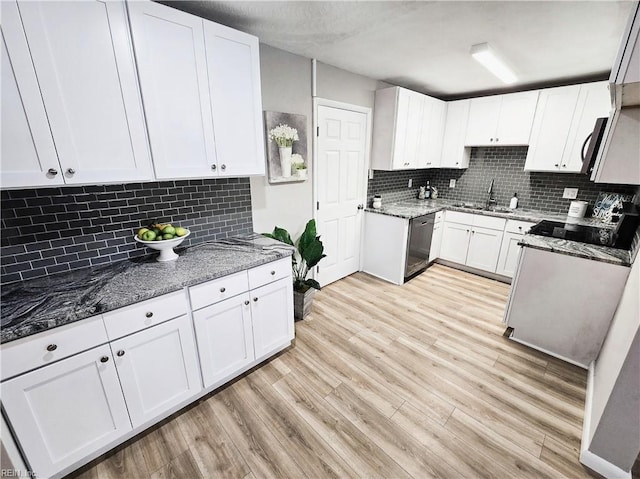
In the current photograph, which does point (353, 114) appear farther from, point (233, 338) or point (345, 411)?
point (345, 411)

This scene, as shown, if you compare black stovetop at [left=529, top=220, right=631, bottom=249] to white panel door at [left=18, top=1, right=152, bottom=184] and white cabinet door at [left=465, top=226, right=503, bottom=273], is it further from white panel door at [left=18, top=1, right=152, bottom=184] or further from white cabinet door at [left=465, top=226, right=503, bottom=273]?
white panel door at [left=18, top=1, right=152, bottom=184]

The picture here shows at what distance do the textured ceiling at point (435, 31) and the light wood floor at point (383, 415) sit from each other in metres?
2.38

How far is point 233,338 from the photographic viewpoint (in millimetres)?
1805

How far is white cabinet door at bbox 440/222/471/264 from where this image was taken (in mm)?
3656

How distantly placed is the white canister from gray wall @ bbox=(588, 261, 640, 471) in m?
2.04

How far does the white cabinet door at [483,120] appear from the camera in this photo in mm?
3395

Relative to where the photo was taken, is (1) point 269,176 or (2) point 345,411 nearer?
(2) point 345,411

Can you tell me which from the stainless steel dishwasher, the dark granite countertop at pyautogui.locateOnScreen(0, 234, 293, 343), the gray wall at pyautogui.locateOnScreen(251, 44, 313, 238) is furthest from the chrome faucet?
the dark granite countertop at pyautogui.locateOnScreen(0, 234, 293, 343)

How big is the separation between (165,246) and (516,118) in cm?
399

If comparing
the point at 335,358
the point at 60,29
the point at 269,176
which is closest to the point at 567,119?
the point at 269,176

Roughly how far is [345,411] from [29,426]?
1562 mm

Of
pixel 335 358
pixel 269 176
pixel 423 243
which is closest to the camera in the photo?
pixel 335 358

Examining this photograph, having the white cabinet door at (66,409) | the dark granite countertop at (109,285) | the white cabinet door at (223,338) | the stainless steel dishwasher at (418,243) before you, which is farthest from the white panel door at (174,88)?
the stainless steel dishwasher at (418,243)

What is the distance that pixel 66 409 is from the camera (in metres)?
1.25
